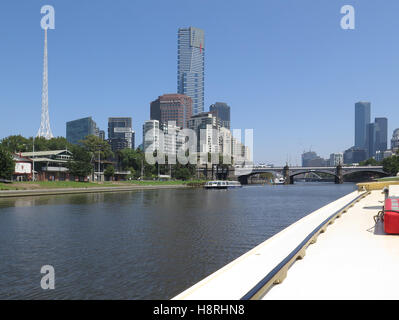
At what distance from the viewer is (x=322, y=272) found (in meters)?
9.66

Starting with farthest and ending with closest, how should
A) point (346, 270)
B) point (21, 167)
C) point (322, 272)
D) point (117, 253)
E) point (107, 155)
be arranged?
point (107, 155)
point (21, 167)
point (117, 253)
point (346, 270)
point (322, 272)

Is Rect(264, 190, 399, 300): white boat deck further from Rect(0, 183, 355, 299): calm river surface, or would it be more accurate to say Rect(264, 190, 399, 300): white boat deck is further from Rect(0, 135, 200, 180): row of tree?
Rect(0, 135, 200, 180): row of tree

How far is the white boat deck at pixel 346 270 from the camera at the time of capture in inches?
311

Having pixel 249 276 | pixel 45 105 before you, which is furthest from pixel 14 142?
pixel 249 276

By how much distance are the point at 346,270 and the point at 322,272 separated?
83cm

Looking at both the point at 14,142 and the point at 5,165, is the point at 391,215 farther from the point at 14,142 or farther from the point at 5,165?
the point at 14,142

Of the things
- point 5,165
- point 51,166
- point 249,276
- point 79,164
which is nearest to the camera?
point 249,276

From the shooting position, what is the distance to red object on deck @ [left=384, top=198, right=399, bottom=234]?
14.3 m

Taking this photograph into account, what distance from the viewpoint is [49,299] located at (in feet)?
38.5

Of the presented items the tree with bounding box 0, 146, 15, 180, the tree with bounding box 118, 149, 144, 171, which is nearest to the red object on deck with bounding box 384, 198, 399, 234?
the tree with bounding box 0, 146, 15, 180

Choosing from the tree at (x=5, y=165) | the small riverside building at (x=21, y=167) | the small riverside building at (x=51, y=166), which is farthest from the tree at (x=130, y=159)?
the tree at (x=5, y=165)
